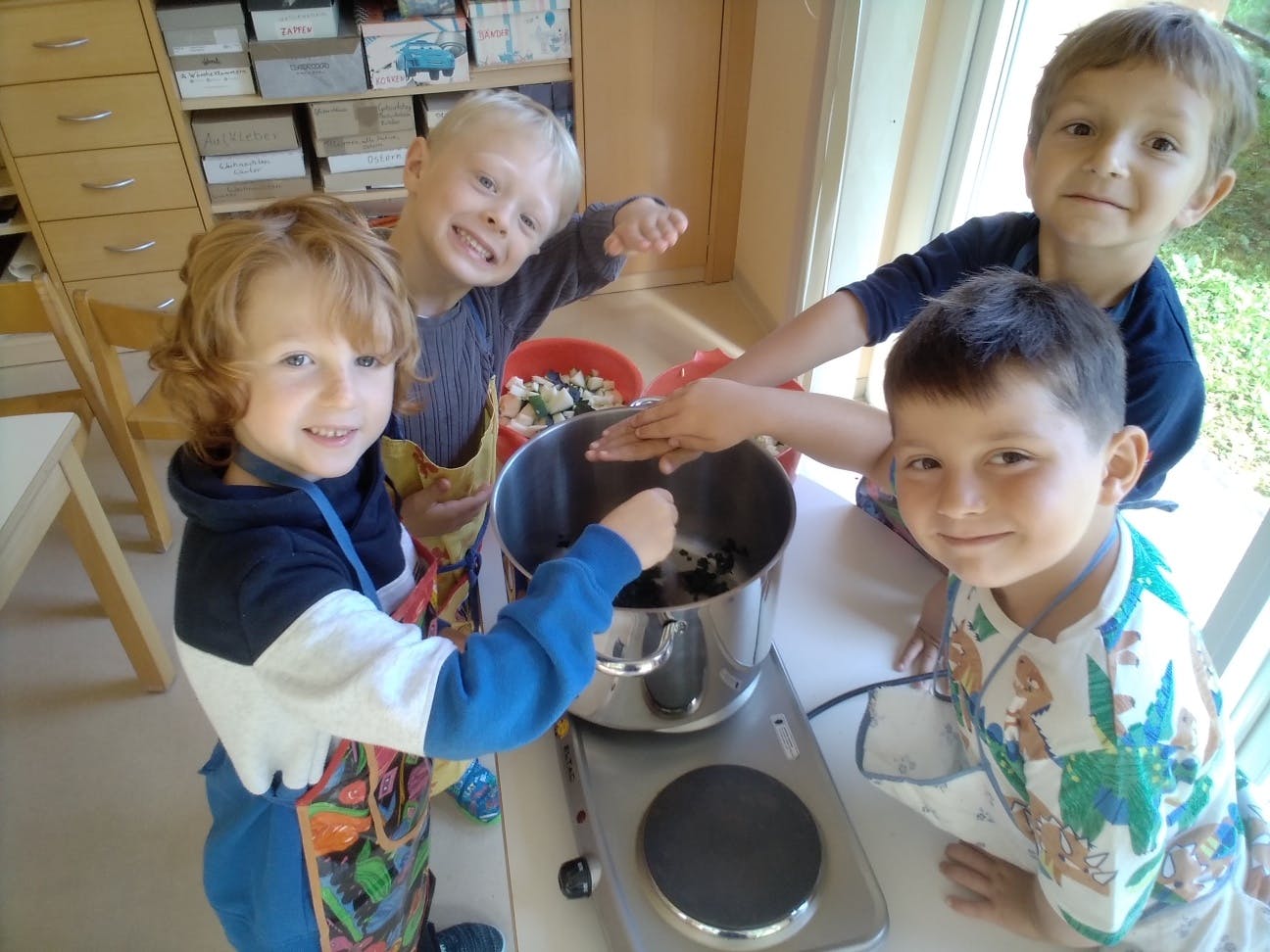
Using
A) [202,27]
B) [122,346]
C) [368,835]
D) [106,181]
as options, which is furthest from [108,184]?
[368,835]

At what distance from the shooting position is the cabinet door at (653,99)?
2336mm

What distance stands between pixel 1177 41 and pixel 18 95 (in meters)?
2.52

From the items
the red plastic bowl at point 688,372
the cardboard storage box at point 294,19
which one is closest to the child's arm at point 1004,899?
the red plastic bowl at point 688,372

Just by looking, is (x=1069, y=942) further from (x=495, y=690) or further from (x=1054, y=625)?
(x=495, y=690)

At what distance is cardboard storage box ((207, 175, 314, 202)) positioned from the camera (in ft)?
7.92

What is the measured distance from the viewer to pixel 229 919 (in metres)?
0.87

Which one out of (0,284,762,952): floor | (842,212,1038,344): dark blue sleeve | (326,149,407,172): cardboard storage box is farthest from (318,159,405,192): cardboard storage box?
(842,212,1038,344): dark blue sleeve

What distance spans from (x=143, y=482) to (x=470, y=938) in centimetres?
120

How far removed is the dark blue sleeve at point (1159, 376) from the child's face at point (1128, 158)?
2.2 inches

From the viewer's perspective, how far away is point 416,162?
3.44 ft

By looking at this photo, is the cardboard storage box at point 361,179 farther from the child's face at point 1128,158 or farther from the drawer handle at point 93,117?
the child's face at point 1128,158

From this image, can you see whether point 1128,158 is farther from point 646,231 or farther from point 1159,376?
point 646,231

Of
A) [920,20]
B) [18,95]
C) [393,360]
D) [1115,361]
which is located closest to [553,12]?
[920,20]

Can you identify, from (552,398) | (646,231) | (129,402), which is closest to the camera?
(646,231)
